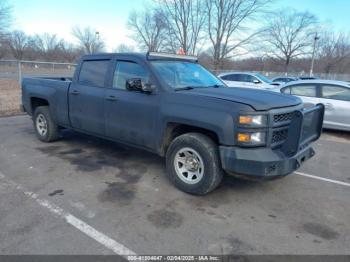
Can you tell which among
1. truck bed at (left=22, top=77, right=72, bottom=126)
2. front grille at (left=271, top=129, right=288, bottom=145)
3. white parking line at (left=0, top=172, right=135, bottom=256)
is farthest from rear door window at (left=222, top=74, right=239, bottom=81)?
white parking line at (left=0, top=172, right=135, bottom=256)

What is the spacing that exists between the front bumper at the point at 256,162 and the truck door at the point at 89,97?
8.13 feet

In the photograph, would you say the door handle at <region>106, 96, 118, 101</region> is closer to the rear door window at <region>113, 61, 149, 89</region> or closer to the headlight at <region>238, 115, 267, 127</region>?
the rear door window at <region>113, 61, 149, 89</region>

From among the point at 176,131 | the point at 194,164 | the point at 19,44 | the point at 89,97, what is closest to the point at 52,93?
the point at 89,97

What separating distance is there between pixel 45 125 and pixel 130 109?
114 inches

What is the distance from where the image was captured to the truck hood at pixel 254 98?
361 centimetres

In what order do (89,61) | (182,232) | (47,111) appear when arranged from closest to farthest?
(182,232)
(89,61)
(47,111)

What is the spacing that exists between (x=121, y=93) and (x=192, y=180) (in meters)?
1.82

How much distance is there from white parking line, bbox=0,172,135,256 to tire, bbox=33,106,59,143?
2309 millimetres

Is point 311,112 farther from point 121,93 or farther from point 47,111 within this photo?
point 47,111

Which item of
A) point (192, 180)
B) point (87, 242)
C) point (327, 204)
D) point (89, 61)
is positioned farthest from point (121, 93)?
point (327, 204)

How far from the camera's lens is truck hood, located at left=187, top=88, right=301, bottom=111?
142 inches

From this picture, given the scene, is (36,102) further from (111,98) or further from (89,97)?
(111,98)

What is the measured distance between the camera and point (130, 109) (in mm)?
4609

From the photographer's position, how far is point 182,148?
4078 millimetres
